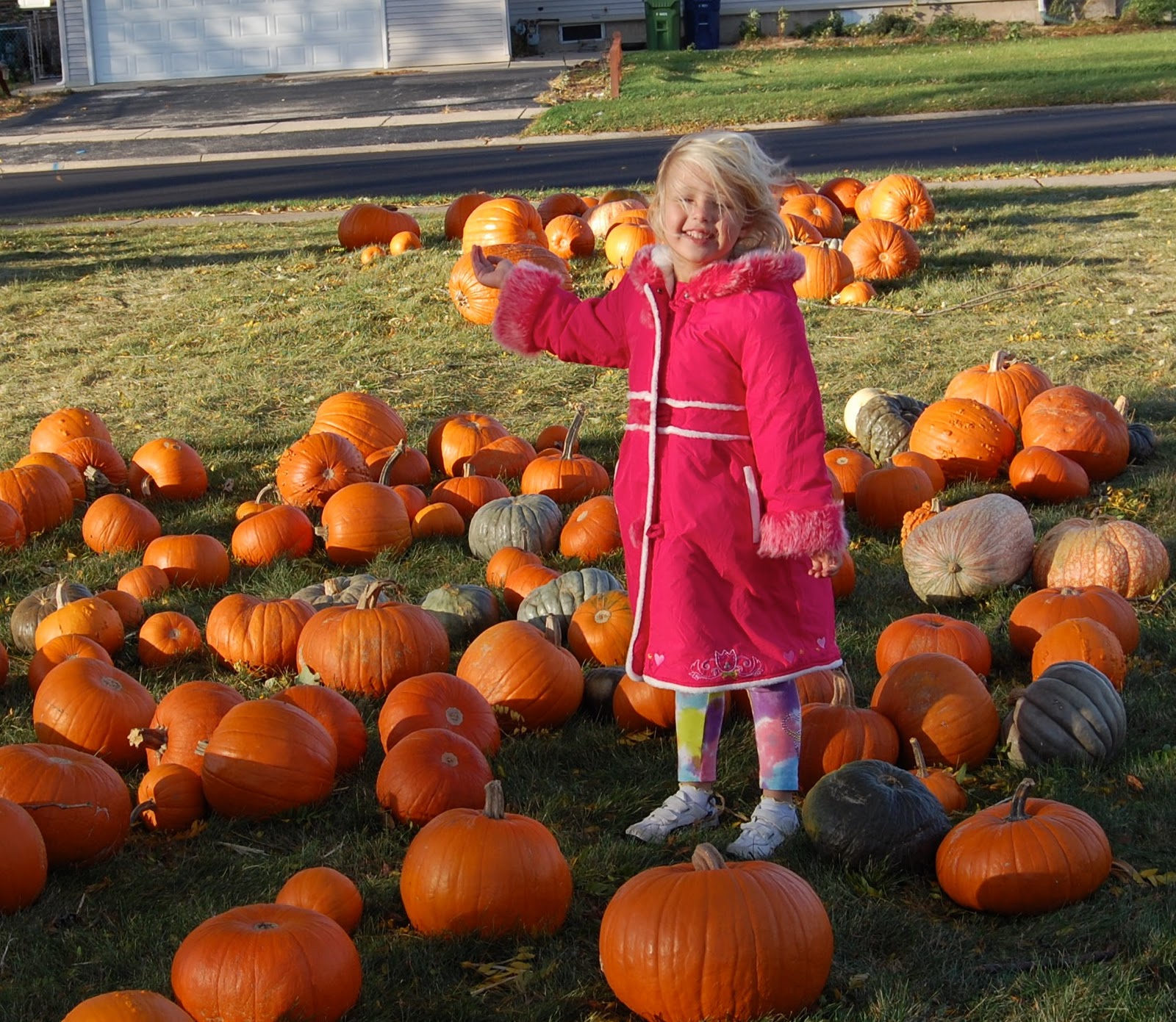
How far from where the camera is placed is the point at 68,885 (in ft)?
11.7

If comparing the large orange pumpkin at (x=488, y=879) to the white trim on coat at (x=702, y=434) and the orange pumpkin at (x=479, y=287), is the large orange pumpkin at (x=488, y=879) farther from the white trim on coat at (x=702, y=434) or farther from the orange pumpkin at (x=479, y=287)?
the orange pumpkin at (x=479, y=287)

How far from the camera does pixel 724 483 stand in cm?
368

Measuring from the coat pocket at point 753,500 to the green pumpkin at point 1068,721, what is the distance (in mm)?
1082

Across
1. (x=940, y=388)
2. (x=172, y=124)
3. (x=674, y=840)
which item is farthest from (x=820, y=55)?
(x=674, y=840)

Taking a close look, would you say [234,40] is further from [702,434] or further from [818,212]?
[702,434]

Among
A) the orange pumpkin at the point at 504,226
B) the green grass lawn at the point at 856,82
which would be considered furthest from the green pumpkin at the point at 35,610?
the green grass lawn at the point at 856,82

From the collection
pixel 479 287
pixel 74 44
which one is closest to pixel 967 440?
pixel 479 287

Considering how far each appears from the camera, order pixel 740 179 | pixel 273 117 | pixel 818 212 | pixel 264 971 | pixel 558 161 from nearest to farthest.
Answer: pixel 264 971 → pixel 740 179 → pixel 818 212 → pixel 558 161 → pixel 273 117

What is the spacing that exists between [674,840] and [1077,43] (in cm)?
2995

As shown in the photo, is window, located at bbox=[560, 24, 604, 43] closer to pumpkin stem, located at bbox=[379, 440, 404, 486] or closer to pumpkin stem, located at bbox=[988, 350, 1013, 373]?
pumpkin stem, located at bbox=[988, 350, 1013, 373]

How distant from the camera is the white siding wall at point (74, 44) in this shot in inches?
1347

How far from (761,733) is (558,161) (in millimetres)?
15208

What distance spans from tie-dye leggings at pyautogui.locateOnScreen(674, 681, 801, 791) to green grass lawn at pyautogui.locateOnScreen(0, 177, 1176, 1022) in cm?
19

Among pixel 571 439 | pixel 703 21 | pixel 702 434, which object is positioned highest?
pixel 703 21
